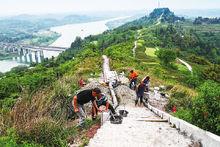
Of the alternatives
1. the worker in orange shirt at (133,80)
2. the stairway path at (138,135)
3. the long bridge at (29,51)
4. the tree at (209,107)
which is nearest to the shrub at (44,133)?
the stairway path at (138,135)

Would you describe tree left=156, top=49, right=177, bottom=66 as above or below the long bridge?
above

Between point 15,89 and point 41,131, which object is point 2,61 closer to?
point 15,89

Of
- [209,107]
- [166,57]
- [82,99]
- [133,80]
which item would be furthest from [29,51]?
[209,107]

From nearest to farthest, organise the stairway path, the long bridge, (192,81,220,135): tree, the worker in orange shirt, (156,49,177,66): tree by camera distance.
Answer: (192,81,220,135): tree < the stairway path < the worker in orange shirt < (156,49,177,66): tree < the long bridge

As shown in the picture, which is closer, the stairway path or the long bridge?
the stairway path

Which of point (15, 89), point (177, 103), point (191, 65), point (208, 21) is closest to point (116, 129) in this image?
point (177, 103)

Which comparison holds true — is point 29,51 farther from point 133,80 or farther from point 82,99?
point 82,99

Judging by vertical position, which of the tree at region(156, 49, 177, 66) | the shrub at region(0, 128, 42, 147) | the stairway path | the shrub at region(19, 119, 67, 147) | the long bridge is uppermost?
the shrub at region(0, 128, 42, 147)

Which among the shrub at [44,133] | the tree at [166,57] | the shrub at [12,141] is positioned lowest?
the tree at [166,57]

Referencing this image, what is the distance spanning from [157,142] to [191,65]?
63740 millimetres

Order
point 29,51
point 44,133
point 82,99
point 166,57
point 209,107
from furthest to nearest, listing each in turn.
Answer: point 29,51 → point 166,57 → point 82,99 → point 209,107 → point 44,133

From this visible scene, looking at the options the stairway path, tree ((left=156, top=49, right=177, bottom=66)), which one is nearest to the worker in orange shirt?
the stairway path

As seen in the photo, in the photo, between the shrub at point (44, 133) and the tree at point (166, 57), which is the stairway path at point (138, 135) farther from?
the tree at point (166, 57)

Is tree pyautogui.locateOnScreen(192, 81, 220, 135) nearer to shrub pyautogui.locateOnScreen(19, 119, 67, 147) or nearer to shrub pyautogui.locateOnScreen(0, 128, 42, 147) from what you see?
shrub pyautogui.locateOnScreen(19, 119, 67, 147)
